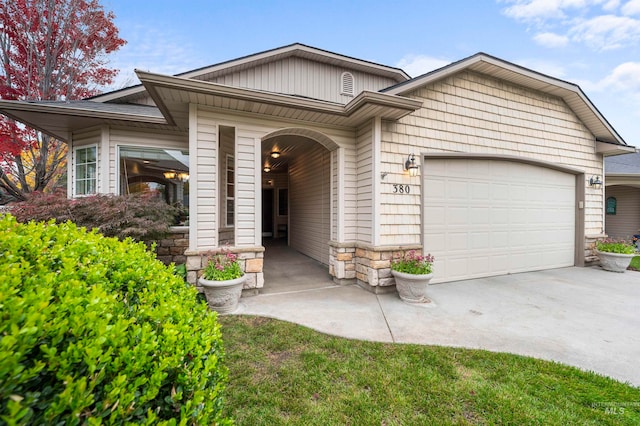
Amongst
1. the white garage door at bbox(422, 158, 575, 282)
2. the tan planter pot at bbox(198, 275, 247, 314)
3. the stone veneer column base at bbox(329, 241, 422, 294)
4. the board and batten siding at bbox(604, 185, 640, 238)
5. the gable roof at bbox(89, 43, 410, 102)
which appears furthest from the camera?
the board and batten siding at bbox(604, 185, 640, 238)

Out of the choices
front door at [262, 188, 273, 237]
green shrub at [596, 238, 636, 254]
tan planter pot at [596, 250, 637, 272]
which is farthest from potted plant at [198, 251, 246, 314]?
green shrub at [596, 238, 636, 254]

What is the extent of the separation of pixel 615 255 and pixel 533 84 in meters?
4.55

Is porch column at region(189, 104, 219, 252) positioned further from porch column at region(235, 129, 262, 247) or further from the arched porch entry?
the arched porch entry

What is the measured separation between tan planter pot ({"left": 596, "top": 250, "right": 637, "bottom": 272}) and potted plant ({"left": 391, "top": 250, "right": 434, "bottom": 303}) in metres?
5.56

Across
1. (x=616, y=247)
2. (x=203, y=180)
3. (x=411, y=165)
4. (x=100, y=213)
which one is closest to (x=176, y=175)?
(x=100, y=213)

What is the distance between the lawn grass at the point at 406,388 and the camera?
1.80 meters

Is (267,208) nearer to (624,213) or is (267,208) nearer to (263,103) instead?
(263,103)

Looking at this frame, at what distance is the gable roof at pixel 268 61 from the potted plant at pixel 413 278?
21.5 feet

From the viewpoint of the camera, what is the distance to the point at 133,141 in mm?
5430

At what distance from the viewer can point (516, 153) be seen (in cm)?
576

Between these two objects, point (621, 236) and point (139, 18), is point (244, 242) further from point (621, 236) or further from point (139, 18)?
point (621, 236)

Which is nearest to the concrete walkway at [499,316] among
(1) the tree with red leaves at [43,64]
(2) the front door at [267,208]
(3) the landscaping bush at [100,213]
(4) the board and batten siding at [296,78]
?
(3) the landscaping bush at [100,213]

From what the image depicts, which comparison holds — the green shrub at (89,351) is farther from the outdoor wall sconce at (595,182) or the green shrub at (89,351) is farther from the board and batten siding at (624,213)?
the board and batten siding at (624,213)

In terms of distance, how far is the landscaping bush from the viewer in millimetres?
4227
